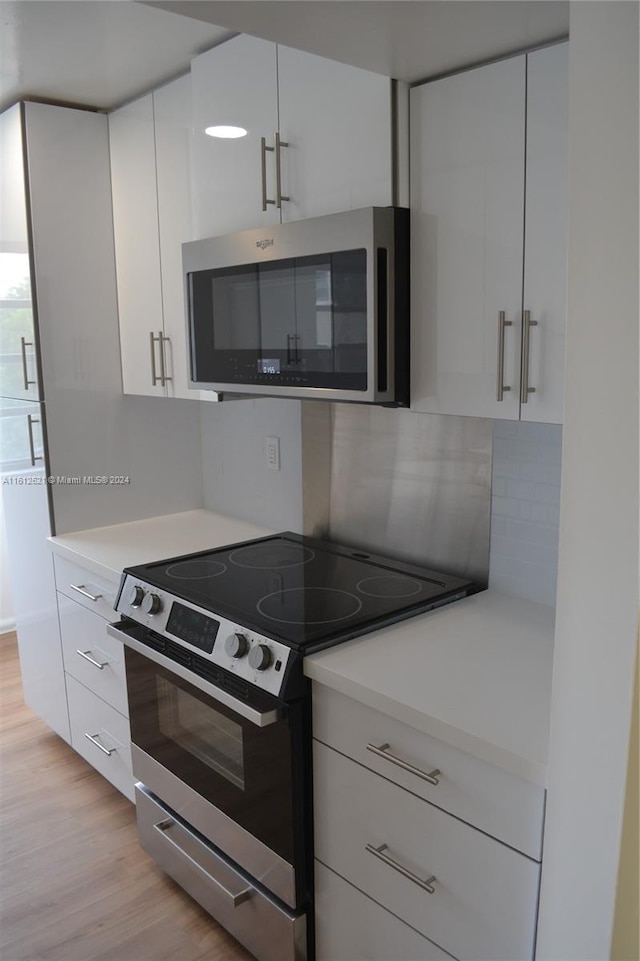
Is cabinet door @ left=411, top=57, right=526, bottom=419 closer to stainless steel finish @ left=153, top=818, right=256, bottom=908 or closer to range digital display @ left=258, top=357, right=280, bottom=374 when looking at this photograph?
range digital display @ left=258, top=357, right=280, bottom=374

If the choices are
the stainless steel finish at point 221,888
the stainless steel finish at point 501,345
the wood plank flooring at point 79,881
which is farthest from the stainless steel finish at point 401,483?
the wood plank flooring at point 79,881

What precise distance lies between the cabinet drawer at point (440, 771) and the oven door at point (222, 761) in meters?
0.10

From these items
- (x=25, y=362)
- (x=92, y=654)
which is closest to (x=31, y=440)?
(x=25, y=362)

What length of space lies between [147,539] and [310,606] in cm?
98

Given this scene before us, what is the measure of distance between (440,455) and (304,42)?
3.52 ft

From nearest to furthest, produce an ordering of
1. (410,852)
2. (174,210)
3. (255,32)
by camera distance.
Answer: (255,32) → (410,852) → (174,210)

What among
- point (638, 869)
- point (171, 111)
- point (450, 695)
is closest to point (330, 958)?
point (450, 695)

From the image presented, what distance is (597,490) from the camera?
108 cm

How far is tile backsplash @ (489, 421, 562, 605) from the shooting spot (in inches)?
74.2

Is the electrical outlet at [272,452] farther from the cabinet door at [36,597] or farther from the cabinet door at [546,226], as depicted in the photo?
the cabinet door at [546,226]

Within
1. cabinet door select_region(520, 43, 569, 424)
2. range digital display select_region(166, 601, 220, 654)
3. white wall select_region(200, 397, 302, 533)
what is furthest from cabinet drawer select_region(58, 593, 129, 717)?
cabinet door select_region(520, 43, 569, 424)

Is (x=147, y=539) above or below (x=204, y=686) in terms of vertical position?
above

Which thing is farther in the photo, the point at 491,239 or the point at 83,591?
the point at 83,591

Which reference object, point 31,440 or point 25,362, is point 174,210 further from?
point 31,440
